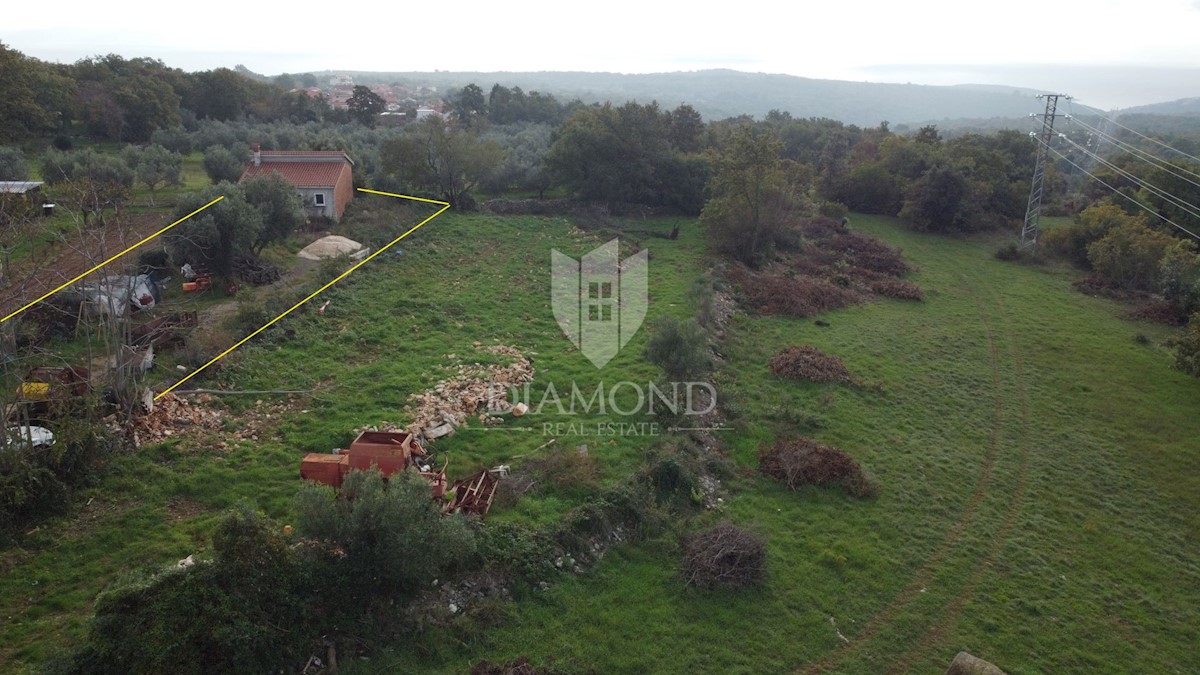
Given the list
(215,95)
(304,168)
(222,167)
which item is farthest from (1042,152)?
(215,95)

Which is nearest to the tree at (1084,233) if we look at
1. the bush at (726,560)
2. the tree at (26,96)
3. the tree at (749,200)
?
the tree at (749,200)

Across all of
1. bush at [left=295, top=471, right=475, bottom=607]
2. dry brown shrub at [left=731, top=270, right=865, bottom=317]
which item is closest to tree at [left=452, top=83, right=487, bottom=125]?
dry brown shrub at [left=731, top=270, right=865, bottom=317]

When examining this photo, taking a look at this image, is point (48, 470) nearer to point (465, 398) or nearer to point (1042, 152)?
point (465, 398)

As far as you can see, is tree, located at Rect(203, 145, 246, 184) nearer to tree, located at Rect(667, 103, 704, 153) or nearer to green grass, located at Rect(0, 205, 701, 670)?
green grass, located at Rect(0, 205, 701, 670)

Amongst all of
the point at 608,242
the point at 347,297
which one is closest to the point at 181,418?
the point at 347,297

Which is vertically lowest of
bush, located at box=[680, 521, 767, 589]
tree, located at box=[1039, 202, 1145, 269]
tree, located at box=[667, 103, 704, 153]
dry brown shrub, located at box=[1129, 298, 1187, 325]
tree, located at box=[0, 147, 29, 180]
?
bush, located at box=[680, 521, 767, 589]
